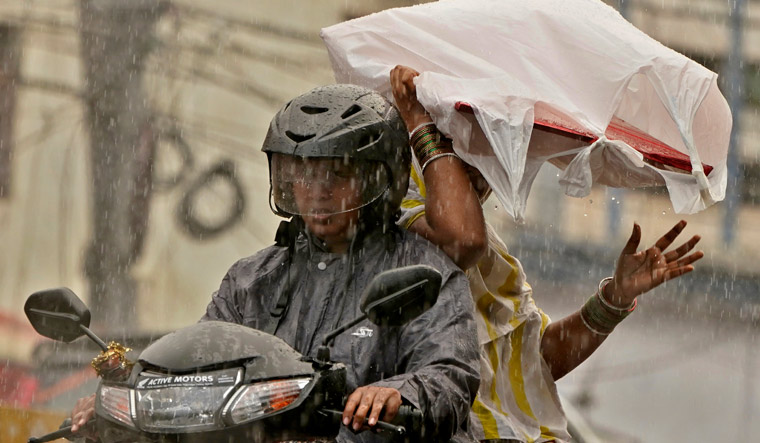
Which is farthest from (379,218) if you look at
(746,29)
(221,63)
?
(746,29)

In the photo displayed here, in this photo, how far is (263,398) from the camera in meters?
2.39

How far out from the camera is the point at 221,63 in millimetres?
12109

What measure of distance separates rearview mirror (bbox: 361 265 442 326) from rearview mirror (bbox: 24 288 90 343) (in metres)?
0.71

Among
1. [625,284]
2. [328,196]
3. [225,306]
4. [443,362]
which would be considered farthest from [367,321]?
[625,284]

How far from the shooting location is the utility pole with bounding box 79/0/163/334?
1013 cm

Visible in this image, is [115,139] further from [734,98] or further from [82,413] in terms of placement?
[82,413]

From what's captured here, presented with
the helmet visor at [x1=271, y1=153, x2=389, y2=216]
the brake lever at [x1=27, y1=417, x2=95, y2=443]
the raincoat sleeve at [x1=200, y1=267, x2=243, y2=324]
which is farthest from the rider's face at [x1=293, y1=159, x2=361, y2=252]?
the brake lever at [x1=27, y1=417, x2=95, y2=443]

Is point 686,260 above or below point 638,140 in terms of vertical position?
below

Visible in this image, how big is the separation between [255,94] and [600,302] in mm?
8506

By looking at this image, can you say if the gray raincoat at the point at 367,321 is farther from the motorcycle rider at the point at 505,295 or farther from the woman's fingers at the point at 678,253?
the woman's fingers at the point at 678,253

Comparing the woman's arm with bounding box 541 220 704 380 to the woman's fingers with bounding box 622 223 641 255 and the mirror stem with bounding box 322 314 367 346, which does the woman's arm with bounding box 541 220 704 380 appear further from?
the mirror stem with bounding box 322 314 367 346

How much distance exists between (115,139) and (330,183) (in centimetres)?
738

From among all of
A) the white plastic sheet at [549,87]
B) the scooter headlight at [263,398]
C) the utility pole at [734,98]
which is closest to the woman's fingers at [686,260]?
the white plastic sheet at [549,87]

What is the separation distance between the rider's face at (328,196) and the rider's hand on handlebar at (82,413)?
2.53 ft
